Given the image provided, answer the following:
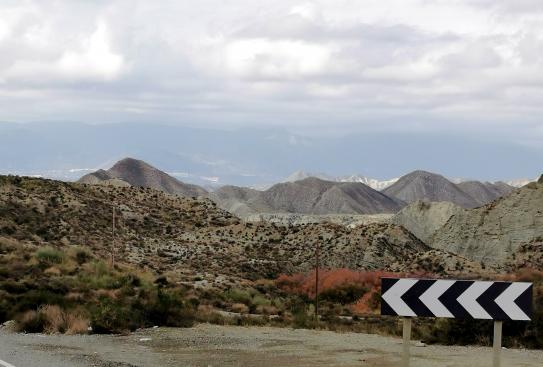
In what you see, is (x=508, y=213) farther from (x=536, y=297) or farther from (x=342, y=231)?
(x=536, y=297)

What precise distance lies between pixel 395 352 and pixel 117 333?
7.21 meters

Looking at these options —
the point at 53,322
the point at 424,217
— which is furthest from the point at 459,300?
the point at 424,217

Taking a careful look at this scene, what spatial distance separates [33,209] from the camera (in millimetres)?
74875

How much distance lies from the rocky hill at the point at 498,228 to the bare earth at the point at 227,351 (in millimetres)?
51196

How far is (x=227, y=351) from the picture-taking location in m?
17.5

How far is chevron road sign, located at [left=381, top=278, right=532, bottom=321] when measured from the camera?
10.8m

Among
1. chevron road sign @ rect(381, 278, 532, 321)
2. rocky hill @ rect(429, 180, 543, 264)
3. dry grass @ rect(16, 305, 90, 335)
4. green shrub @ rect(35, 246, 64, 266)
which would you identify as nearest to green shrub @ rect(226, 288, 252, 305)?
green shrub @ rect(35, 246, 64, 266)

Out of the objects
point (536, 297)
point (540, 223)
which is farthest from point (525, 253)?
point (536, 297)

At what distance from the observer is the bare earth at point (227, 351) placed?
51.3ft

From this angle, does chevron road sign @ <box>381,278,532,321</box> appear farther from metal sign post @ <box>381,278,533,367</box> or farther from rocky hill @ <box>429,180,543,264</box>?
rocky hill @ <box>429,180,543,264</box>

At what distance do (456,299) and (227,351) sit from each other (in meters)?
7.71

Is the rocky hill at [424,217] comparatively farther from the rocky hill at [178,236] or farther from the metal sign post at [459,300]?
the metal sign post at [459,300]

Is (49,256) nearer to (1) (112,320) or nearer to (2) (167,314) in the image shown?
(2) (167,314)

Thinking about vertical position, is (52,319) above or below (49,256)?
below
